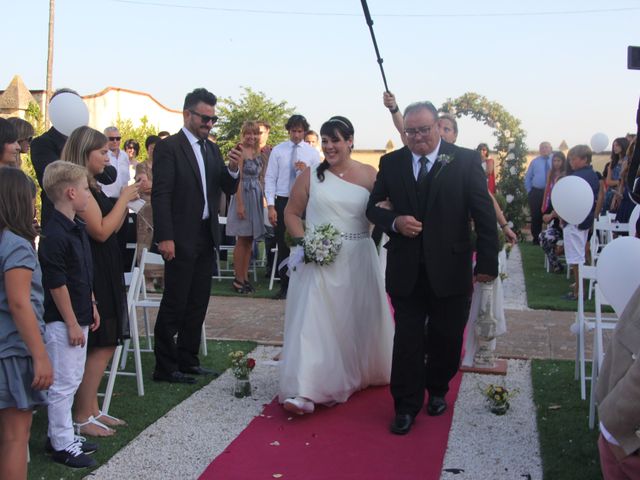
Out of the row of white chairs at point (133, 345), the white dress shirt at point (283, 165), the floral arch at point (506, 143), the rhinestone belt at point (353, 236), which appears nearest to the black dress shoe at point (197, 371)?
the row of white chairs at point (133, 345)

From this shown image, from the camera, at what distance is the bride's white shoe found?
548 cm

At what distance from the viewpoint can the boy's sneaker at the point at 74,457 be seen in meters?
4.58

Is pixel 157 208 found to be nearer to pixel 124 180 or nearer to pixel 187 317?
pixel 187 317

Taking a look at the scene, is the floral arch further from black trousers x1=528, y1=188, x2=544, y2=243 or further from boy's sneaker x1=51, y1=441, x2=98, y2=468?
boy's sneaker x1=51, y1=441, x2=98, y2=468

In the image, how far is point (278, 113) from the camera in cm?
2978

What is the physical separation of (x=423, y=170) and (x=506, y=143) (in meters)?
16.3

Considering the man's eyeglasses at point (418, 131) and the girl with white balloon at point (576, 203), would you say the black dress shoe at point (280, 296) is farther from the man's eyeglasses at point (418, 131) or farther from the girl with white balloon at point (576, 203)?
the man's eyeglasses at point (418, 131)

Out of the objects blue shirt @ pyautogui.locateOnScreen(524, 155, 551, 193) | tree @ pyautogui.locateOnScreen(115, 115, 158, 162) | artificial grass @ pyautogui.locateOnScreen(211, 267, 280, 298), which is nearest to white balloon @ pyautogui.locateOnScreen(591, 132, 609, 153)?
blue shirt @ pyautogui.locateOnScreen(524, 155, 551, 193)

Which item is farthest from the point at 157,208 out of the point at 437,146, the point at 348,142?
the point at 437,146

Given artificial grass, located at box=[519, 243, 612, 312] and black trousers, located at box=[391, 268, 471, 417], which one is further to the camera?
artificial grass, located at box=[519, 243, 612, 312]

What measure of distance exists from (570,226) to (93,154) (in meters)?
6.91

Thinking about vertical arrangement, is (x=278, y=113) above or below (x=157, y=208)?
above

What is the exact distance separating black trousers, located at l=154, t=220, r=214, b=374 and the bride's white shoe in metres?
1.40

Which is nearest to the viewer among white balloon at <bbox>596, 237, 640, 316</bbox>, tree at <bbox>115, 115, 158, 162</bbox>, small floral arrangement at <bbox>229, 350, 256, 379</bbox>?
white balloon at <bbox>596, 237, 640, 316</bbox>
